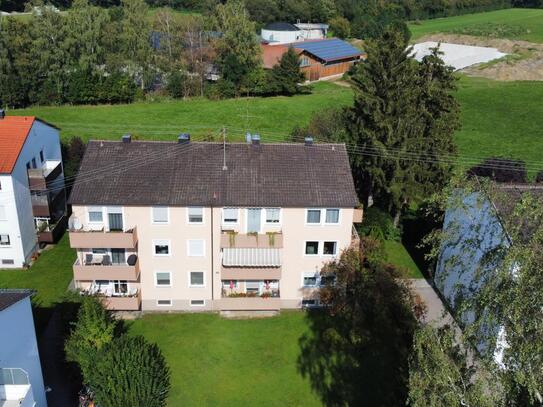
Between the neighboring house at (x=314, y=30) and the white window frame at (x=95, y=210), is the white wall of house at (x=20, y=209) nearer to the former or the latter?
the white window frame at (x=95, y=210)

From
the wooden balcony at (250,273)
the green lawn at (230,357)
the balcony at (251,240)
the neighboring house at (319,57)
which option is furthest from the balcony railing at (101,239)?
the neighboring house at (319,57)

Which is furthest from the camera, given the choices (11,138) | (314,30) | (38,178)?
(314,30)

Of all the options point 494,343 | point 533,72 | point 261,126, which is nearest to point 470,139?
point 261,126

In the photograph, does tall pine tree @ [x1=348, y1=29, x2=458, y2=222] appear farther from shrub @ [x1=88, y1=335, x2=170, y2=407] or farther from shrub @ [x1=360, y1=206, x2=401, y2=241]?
shrub @ [x1=88, y1=335, x2=170, y2=407]

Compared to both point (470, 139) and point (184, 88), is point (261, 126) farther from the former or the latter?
point (470, 139)

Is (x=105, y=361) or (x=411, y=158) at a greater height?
(x=411, y=158)

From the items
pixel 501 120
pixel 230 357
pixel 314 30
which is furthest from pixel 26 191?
pixel 314 30

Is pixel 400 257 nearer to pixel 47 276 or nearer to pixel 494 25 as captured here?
pixel 47 276

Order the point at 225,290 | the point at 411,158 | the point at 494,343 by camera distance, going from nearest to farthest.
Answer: the point at 494,343, the point at 225,290, the point at 411,158
